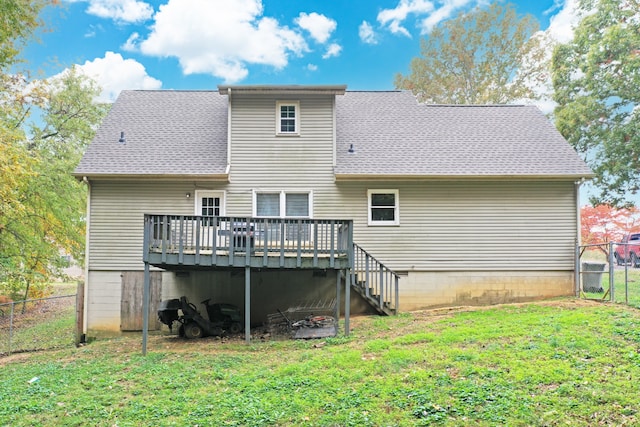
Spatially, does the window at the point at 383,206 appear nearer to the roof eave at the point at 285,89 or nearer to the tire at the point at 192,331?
the roof eave at the point at 285,89

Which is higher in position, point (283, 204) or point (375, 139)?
point (375, 139)

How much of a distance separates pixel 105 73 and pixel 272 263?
49.3ft

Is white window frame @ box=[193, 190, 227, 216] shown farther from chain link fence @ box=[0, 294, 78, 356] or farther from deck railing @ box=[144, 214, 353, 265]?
chain link fence @ box=[0, 294, 78, 356]

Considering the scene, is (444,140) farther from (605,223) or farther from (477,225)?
(605,223)

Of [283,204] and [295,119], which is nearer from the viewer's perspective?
A: [283,204]

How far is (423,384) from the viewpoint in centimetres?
565

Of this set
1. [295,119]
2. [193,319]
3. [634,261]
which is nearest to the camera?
[193,319]

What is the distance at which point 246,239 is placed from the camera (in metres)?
8.78

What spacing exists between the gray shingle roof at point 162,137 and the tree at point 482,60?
14302 mm

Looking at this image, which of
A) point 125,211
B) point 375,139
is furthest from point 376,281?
point 125,211

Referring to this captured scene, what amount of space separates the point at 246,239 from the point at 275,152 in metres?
3.56

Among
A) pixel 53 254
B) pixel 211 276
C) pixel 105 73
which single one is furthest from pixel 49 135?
pixel 211 276

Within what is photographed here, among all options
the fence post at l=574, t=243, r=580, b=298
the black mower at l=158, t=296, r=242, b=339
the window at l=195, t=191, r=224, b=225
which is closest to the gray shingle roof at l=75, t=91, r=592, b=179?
the window at l=195, t=191, r=224, b=225

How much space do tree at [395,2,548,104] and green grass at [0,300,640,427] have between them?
671 inches
